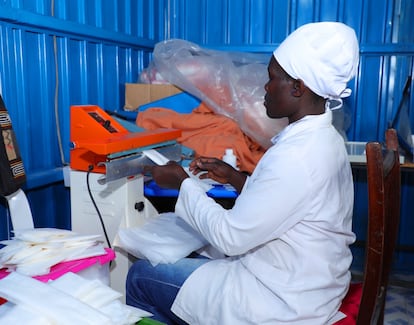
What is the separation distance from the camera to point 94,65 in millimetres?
2146

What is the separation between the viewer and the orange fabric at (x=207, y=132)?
6.47 ft

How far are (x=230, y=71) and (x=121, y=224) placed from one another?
1.03 m

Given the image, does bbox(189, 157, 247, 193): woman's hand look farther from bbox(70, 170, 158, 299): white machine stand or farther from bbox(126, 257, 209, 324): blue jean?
bbox(126, 257, 209, 324): blue jean

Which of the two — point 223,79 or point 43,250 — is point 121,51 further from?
point 43,250

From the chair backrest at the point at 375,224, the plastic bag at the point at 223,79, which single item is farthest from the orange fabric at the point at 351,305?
the plastic bag at the point at 223,79

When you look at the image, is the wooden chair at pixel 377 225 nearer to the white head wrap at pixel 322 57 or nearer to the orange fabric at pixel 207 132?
the white head wrap at pixel 322 57

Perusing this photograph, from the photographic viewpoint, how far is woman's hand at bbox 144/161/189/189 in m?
1.34

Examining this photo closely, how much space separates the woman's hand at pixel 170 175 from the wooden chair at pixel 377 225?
564 mm

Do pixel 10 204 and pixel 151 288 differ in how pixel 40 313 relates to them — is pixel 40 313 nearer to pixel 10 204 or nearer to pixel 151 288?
pixel 151 288

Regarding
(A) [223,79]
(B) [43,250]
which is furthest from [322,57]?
(A) [223,79]

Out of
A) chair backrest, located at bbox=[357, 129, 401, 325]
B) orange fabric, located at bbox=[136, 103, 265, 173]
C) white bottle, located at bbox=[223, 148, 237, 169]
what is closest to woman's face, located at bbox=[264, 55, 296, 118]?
chair backrest, located at bbox=[357, 129, 401, 325]

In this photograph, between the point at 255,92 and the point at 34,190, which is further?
the point at 255,92

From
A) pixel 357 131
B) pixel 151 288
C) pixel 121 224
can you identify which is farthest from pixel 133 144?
pixel 357 131

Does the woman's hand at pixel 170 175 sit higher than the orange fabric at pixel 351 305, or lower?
higher
